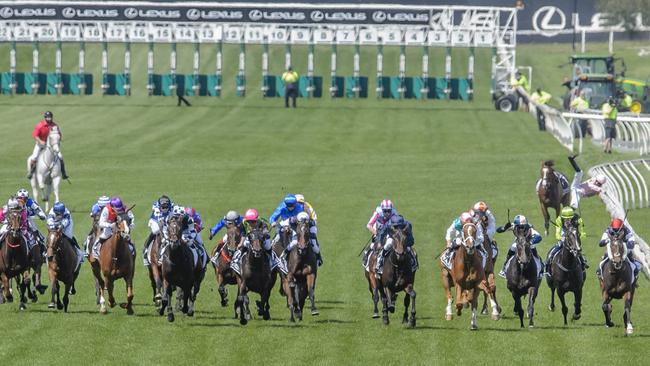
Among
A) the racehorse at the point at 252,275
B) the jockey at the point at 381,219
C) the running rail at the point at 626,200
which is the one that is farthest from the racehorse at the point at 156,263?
the running rail at the point at 626,200

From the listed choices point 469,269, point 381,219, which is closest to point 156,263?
point 381,219

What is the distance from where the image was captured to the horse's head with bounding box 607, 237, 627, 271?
19.2m

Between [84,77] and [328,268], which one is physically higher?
[84,77]

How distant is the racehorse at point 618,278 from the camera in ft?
63.2

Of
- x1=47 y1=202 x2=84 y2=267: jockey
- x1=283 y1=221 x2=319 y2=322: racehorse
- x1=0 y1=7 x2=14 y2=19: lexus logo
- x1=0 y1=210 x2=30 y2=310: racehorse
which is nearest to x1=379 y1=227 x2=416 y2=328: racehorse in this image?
x1=283 y1=221 x2=319 y2=322: racehorse

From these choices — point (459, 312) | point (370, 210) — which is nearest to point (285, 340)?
point (459, 312)

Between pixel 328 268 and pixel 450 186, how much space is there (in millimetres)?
13253

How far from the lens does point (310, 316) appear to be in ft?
68.4

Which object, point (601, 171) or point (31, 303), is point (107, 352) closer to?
point (31, 303)

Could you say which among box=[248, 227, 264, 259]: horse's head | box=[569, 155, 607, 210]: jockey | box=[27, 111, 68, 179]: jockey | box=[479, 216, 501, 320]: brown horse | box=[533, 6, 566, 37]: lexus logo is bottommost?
box=[479, 216, 501, 320]: brown horse

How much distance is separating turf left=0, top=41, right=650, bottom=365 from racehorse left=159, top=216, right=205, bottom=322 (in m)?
0.44

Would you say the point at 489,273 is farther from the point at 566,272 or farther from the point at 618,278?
the point at 618,278

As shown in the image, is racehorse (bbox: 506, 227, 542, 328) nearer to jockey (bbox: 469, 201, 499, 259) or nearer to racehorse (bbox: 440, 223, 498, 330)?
racehorse (bbox: 440, 223, 498, 330)

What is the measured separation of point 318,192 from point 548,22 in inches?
1986
